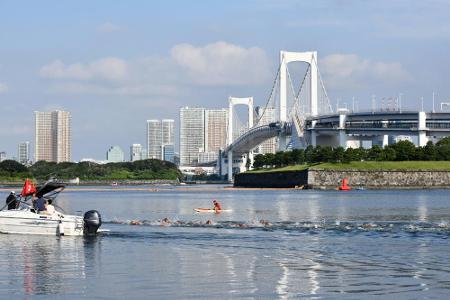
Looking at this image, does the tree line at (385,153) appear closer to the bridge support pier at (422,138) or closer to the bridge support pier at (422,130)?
the bridge support pier at (422,130)

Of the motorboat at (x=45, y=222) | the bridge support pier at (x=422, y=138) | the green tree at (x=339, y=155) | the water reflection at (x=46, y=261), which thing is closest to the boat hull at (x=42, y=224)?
the motorboat at (x=45, y=222)

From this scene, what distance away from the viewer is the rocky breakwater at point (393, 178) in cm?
12650

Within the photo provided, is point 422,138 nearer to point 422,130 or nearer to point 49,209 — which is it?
point 422,130

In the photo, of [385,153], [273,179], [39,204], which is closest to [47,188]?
[39,204]

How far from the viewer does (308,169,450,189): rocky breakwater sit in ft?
415

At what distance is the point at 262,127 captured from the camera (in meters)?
170

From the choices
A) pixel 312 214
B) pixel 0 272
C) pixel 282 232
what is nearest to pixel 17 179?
pixel 312 214

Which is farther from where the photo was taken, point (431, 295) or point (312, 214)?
point (312, 214)

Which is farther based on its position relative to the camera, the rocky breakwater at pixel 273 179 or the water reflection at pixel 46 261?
the rocky breakwater at pixel 273 179

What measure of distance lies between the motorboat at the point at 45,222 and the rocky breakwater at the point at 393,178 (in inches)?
3681

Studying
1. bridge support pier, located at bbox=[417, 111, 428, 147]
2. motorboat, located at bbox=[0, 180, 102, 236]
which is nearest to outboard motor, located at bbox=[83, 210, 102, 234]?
motorboat, located at bbox=[0, 180, 102, 236]

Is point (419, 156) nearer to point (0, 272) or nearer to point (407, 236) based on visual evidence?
point (407, 236)

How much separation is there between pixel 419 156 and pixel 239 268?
110184 millimetres

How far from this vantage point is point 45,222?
35.5 metres
